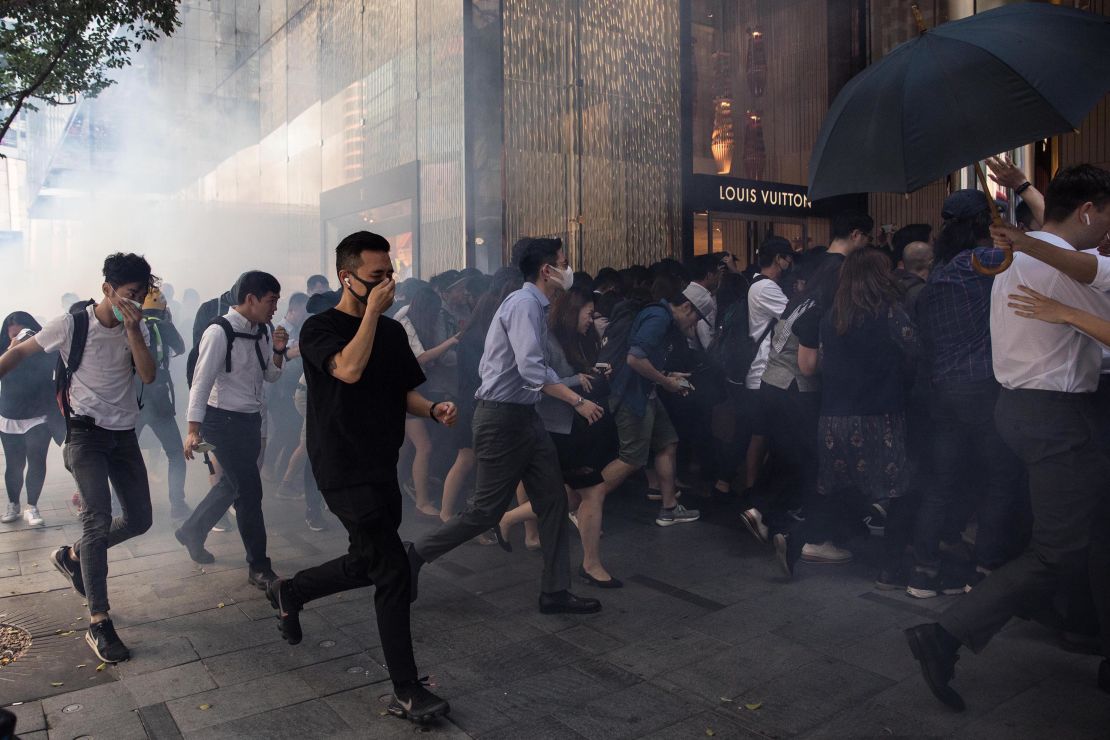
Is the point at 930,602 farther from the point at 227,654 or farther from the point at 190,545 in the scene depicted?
the point at 190,545

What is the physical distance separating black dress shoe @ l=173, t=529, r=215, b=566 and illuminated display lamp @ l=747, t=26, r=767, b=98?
10.3 meters

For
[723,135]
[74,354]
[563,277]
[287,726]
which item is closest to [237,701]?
[287,726]

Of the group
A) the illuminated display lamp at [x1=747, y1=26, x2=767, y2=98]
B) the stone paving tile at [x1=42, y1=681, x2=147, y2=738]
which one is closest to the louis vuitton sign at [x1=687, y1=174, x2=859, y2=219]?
the illuminated display lamp at [x1=747, y1=26, x2=767, y2=98]

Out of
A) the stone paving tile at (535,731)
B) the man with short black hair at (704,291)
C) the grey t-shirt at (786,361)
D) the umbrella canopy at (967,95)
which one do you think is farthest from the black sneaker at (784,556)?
the man with short black hair at (704,291)

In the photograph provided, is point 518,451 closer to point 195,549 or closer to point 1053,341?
point 1053,341

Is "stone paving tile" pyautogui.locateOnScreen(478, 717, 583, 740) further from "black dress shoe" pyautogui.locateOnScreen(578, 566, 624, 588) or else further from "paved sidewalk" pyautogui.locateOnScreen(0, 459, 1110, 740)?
"black dress shoe" pyautogui.locateOnScreen(578, 566, 624, 588)

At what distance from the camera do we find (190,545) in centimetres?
523

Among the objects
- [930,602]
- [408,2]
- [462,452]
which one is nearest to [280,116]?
[408,2]

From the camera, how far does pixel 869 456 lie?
14.6 ft

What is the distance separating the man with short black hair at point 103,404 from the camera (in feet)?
13.1

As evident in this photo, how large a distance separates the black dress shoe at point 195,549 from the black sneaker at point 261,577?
618 mm

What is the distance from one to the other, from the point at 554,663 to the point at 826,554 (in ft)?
6.59

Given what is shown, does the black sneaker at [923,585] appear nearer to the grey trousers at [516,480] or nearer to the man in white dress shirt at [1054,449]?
the man in white dress shirt at [1054,449]

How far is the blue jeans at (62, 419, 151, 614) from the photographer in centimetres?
398
